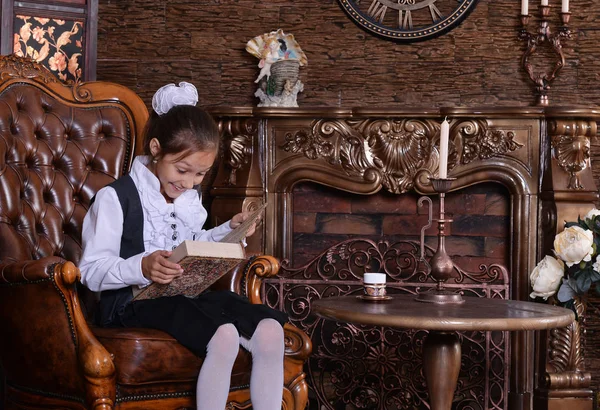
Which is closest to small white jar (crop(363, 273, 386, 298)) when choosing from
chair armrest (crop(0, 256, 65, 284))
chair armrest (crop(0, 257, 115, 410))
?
chair armrest (crop(0, 257, 115, 410))

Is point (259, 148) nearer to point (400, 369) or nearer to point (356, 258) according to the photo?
point (356, 258)

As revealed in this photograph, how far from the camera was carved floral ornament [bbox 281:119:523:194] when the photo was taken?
3.63 metres

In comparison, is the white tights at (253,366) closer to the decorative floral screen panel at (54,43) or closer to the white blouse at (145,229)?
the white blouse at (145,229)

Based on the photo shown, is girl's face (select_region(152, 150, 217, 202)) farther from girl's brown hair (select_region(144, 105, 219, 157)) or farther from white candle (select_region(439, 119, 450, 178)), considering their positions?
white candle (select_region(439, 119, 450, 178))

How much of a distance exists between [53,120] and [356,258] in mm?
1455

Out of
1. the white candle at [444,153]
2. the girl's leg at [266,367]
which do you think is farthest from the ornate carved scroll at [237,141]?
the girl's leg at [266,367]

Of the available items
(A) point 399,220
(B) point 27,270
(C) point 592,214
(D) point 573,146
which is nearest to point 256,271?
(B) point 27,270

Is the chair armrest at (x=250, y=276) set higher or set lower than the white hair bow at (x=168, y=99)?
lower

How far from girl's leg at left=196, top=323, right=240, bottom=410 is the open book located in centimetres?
18

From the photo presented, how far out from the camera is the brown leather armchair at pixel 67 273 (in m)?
2.31

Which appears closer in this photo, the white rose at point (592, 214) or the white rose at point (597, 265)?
the white rose at point (597, 265)

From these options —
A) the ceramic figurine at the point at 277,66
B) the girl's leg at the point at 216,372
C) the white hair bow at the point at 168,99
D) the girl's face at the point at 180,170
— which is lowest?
the girl's leg at the point at 216,372

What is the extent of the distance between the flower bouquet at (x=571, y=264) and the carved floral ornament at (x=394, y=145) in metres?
0.50

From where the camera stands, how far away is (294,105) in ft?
12.5
